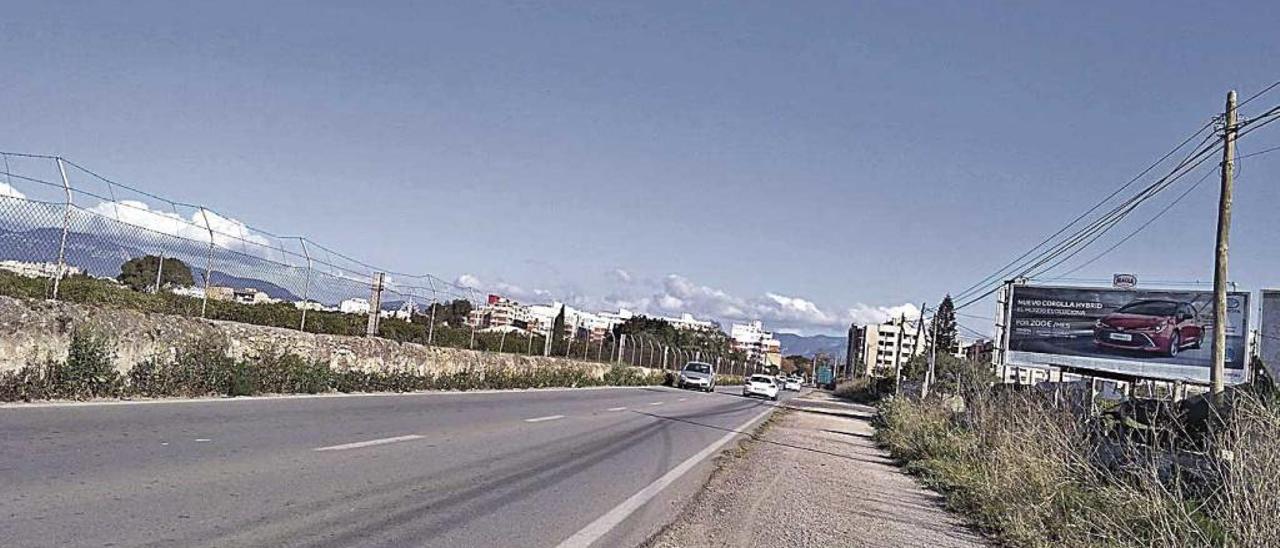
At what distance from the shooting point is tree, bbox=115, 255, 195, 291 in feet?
67.8

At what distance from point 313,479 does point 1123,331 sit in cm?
3789

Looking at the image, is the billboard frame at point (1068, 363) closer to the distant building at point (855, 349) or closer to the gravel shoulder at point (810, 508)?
the gravel shoulder at point (810, 508)

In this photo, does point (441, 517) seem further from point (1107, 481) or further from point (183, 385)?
point (183, 385)

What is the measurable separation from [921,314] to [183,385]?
4859 cm

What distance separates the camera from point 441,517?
29.3 ft

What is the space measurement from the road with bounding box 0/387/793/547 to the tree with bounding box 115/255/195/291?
4.23 metres

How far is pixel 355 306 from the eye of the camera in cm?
2911

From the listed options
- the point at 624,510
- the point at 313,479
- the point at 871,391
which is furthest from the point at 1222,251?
the point at 871,391

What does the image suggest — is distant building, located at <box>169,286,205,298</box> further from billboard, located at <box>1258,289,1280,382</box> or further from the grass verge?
billboard, located at <box>1258,289,1280,382</box>

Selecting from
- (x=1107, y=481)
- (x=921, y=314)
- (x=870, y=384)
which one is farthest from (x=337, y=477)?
(x=870, y=384)

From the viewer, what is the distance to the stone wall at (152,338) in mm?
15195

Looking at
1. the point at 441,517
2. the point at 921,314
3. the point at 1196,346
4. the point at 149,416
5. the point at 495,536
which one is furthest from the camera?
the point at 921,314

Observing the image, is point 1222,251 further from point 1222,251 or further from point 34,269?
point 34,269

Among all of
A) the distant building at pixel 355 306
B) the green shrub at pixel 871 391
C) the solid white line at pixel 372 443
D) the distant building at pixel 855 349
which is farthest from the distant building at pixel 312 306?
the distant building at pixel 855 349
